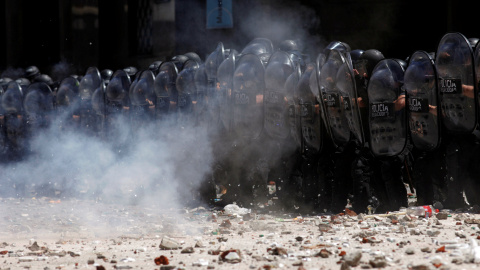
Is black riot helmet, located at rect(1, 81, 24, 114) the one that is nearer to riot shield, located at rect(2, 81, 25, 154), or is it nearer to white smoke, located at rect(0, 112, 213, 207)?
riot shield, located at rect(2, 81, 25, 154)

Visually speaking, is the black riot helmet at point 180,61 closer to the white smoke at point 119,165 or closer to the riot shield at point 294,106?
the white smoke at point 119,165

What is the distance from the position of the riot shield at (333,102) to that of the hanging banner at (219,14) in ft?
19.6

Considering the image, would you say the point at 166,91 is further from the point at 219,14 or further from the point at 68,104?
the point at 219,14

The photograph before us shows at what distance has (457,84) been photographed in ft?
20.1

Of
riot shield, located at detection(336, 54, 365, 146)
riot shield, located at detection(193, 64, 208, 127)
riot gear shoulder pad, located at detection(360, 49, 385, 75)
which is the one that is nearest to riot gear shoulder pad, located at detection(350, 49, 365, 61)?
riot gear shoulder pad, located at detection(360, 49, 385, 75)

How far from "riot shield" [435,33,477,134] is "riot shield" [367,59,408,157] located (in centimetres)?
31

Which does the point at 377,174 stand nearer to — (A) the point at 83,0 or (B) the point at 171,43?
(B) the point at 171,43

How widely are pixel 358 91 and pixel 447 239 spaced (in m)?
1.82

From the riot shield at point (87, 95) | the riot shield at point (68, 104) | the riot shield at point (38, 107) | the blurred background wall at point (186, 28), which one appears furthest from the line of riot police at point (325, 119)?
the blurred background wall at point (186, 28)

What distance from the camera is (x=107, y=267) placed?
15.9 ft

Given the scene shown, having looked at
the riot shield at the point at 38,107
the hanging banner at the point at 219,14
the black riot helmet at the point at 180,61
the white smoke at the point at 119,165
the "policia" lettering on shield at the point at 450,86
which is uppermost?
the hanging banner at the point at 219,14

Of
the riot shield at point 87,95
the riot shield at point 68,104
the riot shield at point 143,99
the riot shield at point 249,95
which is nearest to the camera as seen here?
the riot shield at point 249,95

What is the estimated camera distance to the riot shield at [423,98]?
20.4 ft

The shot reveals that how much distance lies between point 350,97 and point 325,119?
346 millimetres
